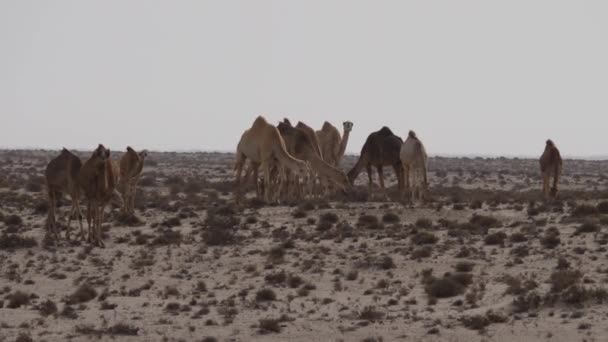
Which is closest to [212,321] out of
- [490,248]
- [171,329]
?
[171,329]

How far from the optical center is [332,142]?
32531 mm

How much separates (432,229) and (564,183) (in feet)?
89.2

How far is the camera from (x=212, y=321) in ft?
41.6

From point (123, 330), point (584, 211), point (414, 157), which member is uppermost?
point (414, 157)

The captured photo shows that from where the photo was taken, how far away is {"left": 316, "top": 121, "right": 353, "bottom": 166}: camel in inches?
1265

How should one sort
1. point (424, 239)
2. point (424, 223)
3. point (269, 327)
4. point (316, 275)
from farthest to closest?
point (424, 223) < point (424, 239) < point (316, 275) < point (269, 327)

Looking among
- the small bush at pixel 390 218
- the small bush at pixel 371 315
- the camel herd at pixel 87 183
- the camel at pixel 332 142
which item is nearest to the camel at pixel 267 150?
the small bush at pixel 390 218

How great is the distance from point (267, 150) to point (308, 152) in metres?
1.47

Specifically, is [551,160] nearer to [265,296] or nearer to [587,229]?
[587,229]

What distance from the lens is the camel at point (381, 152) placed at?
28.8m

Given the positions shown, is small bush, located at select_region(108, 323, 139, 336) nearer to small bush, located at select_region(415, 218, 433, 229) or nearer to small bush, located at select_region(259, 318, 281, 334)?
small bush, located at select_region(259, 318, 281, 334)

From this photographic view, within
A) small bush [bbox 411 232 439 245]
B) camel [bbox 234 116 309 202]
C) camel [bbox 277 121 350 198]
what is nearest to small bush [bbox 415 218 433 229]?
small bush [bbox 411 232 439 245]

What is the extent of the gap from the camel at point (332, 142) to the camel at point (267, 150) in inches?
189

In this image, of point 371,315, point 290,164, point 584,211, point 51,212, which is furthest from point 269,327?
point 290,164
